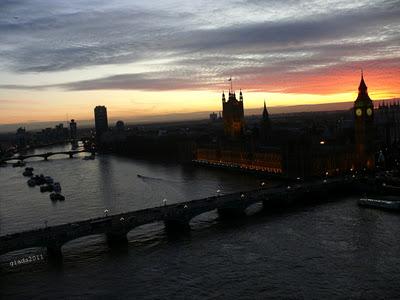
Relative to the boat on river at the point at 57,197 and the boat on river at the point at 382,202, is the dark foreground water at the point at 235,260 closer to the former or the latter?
the boat on river at the point at 382,202

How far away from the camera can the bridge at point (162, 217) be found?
49.0 meters

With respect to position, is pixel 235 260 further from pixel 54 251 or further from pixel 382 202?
pixel 382 202

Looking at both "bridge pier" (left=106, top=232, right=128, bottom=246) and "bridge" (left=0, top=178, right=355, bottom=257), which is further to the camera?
"bridge pier" (left=106, top=232, right=128, bottom=246)

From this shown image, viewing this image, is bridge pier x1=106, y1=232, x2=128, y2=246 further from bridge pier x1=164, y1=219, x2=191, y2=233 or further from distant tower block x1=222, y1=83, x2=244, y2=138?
distant tower block x1=222, y1=83, x2=244, y2=138

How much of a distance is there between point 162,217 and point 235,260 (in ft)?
43.0

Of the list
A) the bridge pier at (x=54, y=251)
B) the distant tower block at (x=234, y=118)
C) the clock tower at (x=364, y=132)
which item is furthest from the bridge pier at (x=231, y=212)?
the distant tower block at (x=234, y=118)

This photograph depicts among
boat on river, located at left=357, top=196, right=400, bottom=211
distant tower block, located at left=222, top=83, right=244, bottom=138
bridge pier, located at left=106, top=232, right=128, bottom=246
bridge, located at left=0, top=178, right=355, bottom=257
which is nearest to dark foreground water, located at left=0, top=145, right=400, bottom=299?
bridge pier, located at left=106, top=232, right=128, bottom=246

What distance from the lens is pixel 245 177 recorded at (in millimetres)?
106562

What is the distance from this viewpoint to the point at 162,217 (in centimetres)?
5712

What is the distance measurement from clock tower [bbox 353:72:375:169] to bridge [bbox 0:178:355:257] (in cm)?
1875

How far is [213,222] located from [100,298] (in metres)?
25.0

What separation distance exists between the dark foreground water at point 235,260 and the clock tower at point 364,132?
2626cm

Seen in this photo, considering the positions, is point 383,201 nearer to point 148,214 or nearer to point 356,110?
point 148,214

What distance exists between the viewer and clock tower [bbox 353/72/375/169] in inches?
3834
